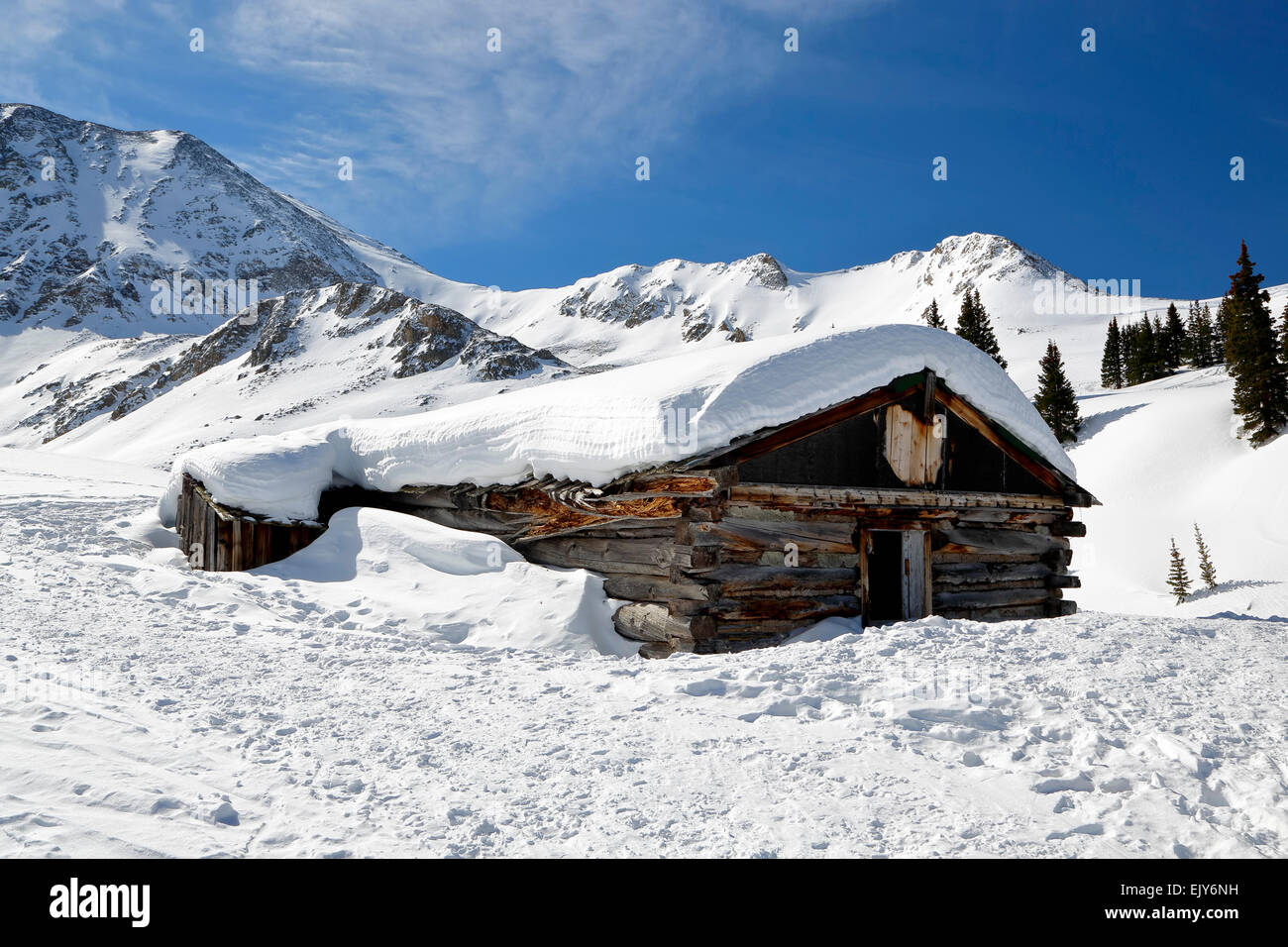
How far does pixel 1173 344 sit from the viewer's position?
58281 mm

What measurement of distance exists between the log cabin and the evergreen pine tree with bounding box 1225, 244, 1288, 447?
30626mm

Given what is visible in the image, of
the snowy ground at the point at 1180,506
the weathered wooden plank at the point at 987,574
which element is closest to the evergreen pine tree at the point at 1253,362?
the snowy ground at the point at 1180,506

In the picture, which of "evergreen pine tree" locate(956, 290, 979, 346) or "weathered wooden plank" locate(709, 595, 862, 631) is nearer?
"weathered wooden plank" locate(709, 595, 862, 631)

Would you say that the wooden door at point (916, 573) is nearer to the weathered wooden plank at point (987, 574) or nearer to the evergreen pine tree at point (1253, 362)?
the weathered wooden plank at point (987, 574)

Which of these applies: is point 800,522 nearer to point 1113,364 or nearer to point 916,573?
point 916,573

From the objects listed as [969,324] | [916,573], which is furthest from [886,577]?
[969,324]

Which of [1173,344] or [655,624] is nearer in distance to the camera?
[655,624]

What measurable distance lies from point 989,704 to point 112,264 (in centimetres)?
17417

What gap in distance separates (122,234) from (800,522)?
194m

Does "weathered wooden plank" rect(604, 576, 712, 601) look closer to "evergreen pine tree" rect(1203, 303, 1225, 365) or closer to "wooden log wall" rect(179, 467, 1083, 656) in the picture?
"wooden log wall" rect(179, 467, 1083, 656)

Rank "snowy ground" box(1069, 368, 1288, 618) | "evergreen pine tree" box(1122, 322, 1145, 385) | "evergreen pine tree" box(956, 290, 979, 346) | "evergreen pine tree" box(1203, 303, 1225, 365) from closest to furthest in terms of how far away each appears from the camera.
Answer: "snowy ground" box(1069, 368, 1288, 618), "evergreen pine tree" box(956, 290, 979, 346), "evergreen pine tree" box(1122, 322, 1145, 385), "evergreen pine tree" box(1203, 303, 1225, 365)

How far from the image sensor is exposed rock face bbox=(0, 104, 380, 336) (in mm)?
129125

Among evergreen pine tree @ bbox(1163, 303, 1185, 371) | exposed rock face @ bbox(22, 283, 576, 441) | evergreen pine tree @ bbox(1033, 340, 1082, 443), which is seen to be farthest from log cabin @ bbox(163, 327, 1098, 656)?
evergreen pine tree @ bbox(1163, 303, 1185, 371)

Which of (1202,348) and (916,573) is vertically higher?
(1202,348)
